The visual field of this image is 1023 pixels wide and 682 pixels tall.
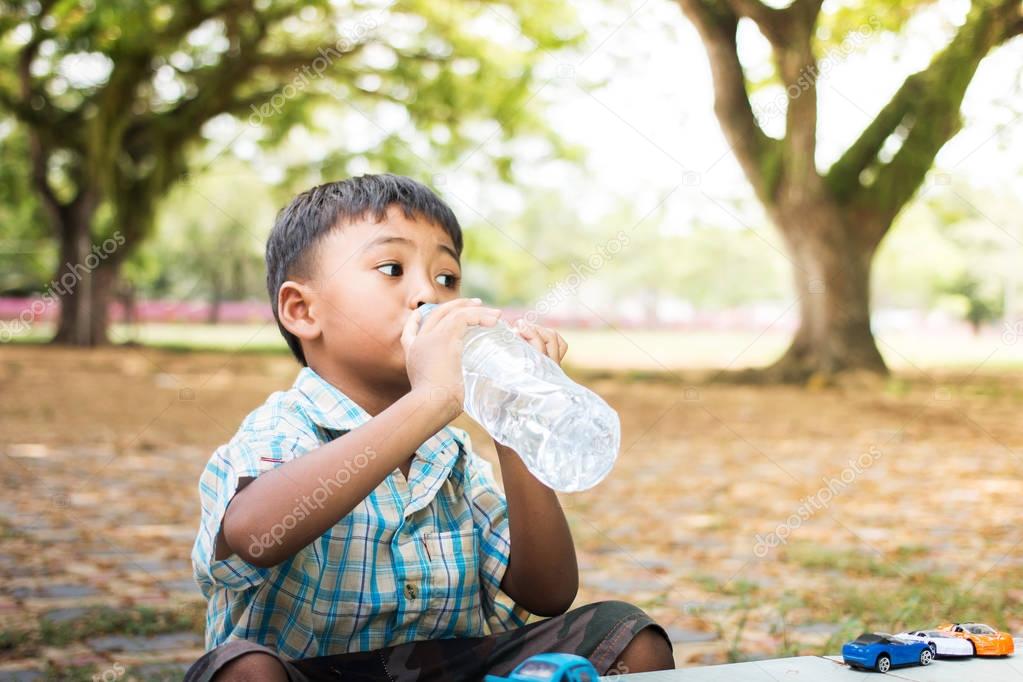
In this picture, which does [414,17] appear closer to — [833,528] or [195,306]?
[833,528]

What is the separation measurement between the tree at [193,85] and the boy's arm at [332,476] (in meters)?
12.9

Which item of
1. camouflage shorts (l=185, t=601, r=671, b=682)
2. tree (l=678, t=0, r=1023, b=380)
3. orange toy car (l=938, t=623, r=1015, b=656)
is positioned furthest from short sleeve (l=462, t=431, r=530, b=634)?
tree (l=678, t=0, r=1023, b=380)

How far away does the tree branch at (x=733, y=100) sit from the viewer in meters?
13.4

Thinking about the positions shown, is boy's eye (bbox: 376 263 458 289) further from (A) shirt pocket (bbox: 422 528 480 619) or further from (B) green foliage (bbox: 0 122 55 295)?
(B) green foliage (bbox: 0 122 55 295)

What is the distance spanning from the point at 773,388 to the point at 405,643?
1260 centimetres

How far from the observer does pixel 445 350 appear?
169cm

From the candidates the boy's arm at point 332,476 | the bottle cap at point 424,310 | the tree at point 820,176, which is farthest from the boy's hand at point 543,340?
the tree at point 820,176

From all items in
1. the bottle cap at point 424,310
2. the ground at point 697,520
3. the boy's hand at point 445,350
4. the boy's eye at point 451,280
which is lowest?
the ground at point 697,520

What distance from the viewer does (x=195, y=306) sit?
156 feet

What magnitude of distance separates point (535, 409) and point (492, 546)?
0.37 metres

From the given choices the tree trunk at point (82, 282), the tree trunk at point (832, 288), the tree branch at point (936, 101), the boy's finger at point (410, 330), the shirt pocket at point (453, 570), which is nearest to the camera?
the boy's finger at point (410, 330)

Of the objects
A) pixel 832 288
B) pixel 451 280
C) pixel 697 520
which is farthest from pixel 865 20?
pixel 451 280

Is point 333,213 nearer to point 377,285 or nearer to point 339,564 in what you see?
point 377,285

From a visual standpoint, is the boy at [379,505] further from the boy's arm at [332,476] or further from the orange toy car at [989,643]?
the orange toy car at [989,643]
